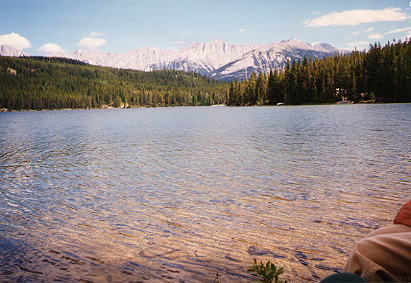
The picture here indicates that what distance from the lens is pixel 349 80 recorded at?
11488cm

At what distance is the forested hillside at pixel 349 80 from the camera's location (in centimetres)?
→ 10212

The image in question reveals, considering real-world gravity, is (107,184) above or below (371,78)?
below

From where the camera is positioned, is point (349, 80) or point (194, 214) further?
point (349, 80)

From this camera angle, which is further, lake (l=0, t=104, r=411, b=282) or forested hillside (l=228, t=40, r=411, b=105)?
forested hillside (l=228, t=40, r=411, b=105)

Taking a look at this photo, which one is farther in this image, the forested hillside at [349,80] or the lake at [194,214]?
the forested hillside at [349,80]

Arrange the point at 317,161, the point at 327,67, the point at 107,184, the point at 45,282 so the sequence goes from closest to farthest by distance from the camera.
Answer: the point at 45,282 → the point at 107,184 → the point at 317,161 → the point at 327,67

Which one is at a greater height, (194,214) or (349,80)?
(349,80)

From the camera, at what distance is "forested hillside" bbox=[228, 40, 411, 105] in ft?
335

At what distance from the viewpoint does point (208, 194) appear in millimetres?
11469

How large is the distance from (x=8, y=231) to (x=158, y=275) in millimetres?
5573

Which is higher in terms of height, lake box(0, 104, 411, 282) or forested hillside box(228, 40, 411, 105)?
forested hillside box(228, 40, 411, 105)

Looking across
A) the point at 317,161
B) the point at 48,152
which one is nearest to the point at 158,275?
the point at 317,161

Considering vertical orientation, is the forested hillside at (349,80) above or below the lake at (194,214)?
above

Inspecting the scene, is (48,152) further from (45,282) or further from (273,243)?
(273,243)
